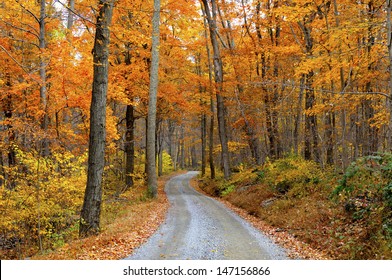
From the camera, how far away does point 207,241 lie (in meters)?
8.15

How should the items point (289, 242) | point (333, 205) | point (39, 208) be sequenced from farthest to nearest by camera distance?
point (333, 205) → point (39, 208) → point (289, 242)

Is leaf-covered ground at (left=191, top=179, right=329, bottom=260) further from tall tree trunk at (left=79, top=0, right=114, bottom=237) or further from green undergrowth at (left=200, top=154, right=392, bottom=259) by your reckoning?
tall tree trunk at (left=79, top=0, right=114, bottom=237)

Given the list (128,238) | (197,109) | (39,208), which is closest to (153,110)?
(197,109)

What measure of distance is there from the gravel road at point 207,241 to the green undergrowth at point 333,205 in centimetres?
116

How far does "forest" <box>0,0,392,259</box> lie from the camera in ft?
28.6

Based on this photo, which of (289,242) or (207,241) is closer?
(207,241)

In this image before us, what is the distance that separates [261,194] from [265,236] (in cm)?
522

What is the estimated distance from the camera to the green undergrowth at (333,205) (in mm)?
6824

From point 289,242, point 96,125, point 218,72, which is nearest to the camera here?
point 289,242

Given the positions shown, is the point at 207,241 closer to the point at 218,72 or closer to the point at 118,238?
the point at 118,238

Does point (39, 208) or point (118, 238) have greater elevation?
point (39, 208)

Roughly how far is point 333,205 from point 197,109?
13542 millimetres
